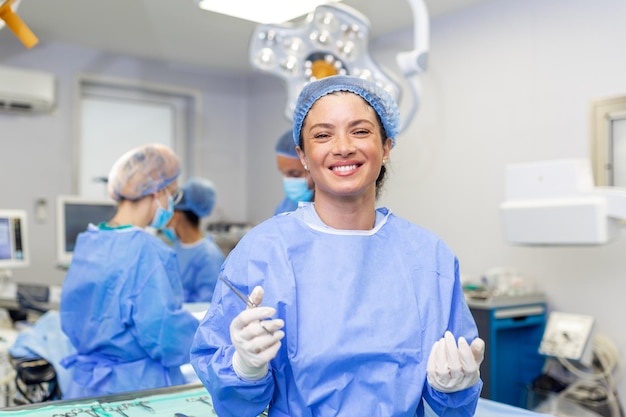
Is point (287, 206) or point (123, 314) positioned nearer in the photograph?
point (123, 314)

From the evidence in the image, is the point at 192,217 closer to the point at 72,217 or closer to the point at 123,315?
the point at 72,217

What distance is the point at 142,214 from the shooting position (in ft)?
6.98

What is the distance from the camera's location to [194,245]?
3131 mm

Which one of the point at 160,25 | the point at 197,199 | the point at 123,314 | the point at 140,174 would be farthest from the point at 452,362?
the point at 160,25

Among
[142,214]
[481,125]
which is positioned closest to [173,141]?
[481,125]

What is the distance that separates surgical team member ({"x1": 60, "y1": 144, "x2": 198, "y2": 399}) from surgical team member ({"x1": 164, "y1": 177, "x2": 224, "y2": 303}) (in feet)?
3.26

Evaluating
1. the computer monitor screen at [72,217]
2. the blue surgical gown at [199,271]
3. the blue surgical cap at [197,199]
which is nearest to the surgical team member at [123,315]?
the blue surgical gown at [199,271]

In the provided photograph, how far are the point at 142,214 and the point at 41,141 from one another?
256 cm

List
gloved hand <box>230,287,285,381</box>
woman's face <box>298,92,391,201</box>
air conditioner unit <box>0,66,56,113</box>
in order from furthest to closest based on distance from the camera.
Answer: air conditioner unit <box>0,66,56,113</box> < woman's face <box>298,92,391,201</box> < gloved hand <box>230,287,285,381</box>

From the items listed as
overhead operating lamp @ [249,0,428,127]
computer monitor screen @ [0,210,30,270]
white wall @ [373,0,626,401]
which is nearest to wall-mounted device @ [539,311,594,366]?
white wall @ [373,0,626,401]

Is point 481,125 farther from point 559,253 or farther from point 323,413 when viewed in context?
point 323,413

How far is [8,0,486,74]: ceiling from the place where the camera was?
3.60 m

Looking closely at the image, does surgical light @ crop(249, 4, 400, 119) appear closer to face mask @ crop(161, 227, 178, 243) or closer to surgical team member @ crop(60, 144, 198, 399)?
surgical team member @ crop(60, 144, 198, 399)

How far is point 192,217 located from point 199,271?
1.05 feet
